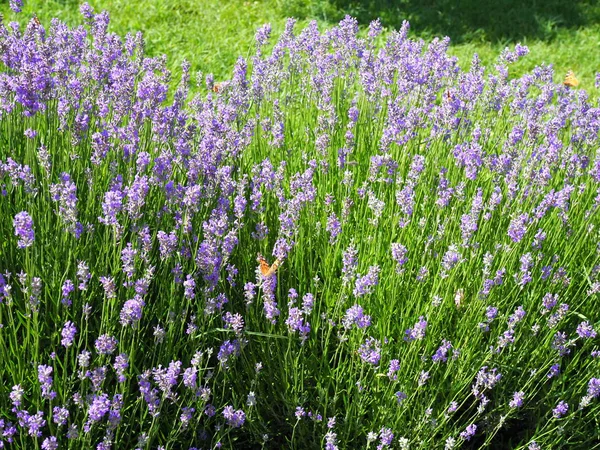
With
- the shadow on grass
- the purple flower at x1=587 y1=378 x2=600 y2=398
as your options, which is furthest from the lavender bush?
the shadow on grass

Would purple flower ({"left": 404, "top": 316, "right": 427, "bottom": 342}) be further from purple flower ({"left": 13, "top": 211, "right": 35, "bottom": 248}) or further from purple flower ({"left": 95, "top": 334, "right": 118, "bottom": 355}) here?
purple flower ({"left": 13, "top": 211, "right": 35, "bottom": 248})

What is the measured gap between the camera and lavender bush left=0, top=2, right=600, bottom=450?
2180 mm

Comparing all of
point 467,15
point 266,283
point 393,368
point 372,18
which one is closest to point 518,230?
point 393,368

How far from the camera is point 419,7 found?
762 centimetres

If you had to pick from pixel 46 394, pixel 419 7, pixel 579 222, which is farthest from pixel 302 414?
pixel 419 7

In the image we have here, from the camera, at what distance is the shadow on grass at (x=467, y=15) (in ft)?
24.0

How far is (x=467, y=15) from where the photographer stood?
24.9 feet

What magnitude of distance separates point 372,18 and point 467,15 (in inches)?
39.8

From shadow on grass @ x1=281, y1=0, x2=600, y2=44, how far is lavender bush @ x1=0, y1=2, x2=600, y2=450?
409cm

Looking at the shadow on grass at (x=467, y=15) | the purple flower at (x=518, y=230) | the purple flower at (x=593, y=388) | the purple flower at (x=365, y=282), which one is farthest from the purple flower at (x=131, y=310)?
the shadow on grass at (x=467, y=15)

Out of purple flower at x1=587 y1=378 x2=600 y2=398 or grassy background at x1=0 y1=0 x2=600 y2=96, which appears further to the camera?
grassy background at x1=0 y1=0 x2=600 y2=96

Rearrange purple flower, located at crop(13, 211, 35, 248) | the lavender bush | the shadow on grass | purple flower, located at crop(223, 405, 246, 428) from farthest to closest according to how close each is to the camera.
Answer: the shadow on grass
the lavender bush
purple flower, located at crop(223, 405, 246, 428)
purple flower, located at crop(13, 211, 35, 248)

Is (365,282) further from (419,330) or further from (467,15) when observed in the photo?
(467,15)

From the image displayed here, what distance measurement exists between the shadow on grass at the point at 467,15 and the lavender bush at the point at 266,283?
4.09 meters
